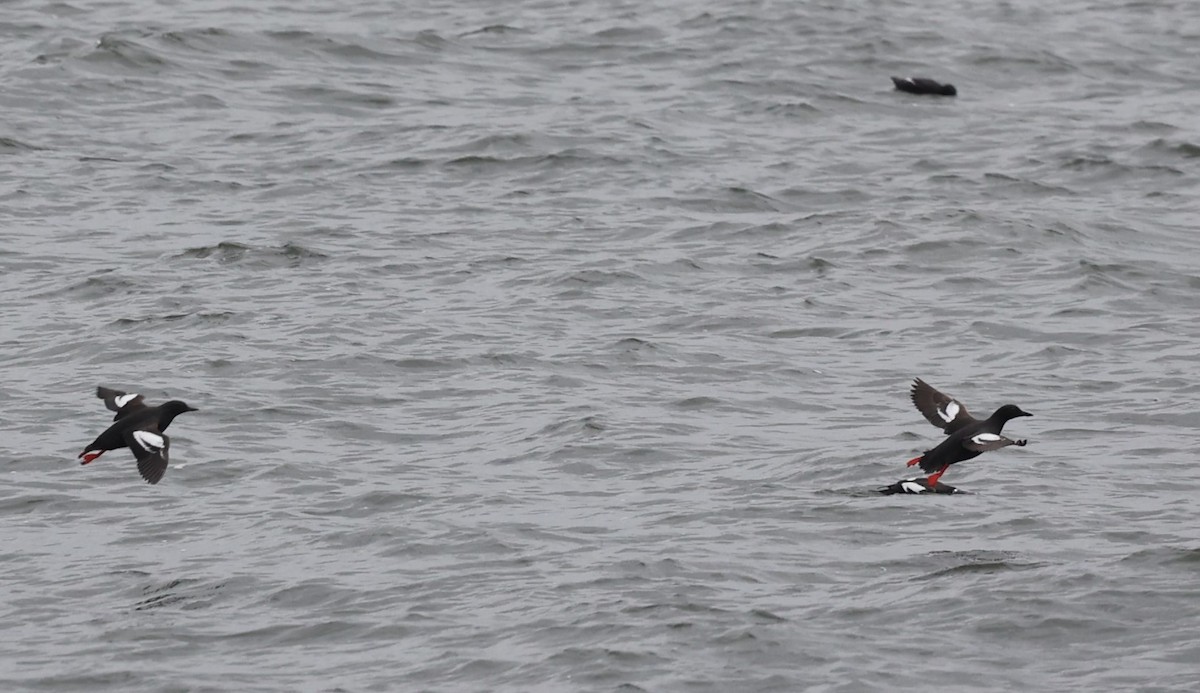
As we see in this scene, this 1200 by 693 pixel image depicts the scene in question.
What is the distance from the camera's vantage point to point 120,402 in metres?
14.1

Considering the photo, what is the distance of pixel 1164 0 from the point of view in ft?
107

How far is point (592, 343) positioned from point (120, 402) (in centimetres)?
497

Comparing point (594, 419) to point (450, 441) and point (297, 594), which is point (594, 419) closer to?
point (450, 441)

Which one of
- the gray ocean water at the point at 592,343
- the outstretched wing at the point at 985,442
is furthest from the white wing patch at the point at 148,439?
the outstretched wing at the point at 985,442

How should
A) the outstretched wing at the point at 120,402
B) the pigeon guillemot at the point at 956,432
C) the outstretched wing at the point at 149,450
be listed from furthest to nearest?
1. the outstretched wing at the point at 120,402
2. the pigeon guillemot at the point at 956,432
3. the outstretched wing at the point at 149,450

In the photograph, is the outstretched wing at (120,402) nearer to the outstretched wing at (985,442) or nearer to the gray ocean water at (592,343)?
the gray ocean water at (592,343)

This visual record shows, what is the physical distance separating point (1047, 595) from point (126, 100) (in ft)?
53.5

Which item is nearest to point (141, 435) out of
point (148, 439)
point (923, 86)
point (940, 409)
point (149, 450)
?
point (148, 439)

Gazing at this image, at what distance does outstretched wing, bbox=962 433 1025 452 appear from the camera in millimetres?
13289

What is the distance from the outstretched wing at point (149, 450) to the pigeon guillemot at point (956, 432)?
4978 mm

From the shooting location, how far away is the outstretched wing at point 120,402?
13945 millimetres

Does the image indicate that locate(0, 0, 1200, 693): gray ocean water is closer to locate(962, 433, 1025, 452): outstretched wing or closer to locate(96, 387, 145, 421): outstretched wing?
locate(962, 433, 1025, 452): outstretched wing

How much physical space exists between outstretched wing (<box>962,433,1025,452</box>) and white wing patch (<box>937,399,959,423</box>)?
66 cm

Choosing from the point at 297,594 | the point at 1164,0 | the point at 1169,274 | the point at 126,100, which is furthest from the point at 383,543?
the point at 1164,0
